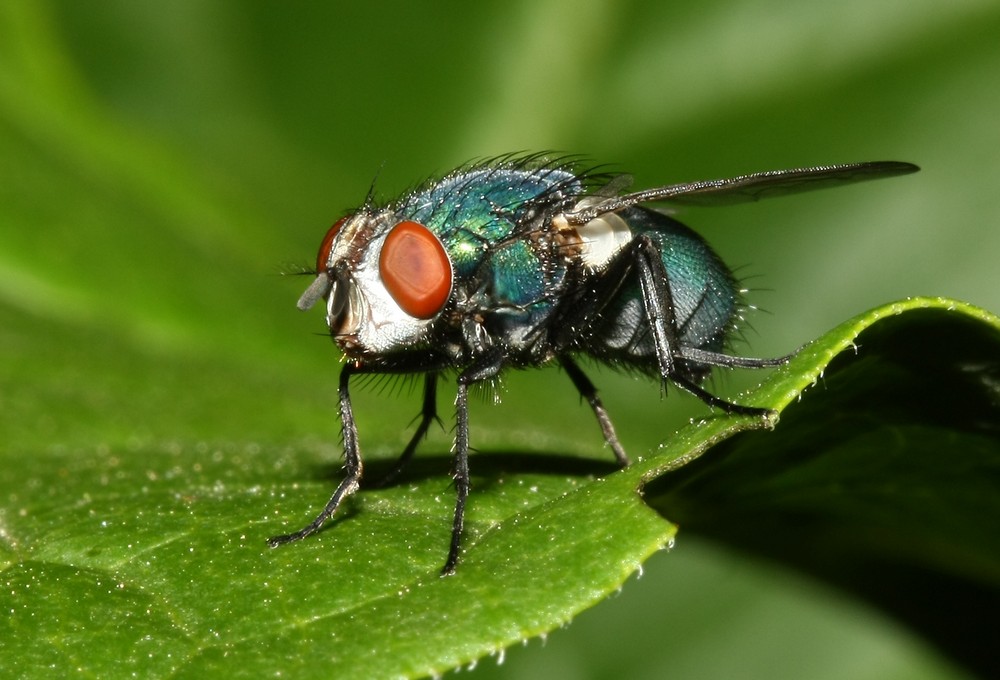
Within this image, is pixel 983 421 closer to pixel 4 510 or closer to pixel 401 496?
pixel 401 496

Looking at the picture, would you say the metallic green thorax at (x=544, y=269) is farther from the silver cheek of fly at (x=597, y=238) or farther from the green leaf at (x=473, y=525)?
the green leaf at (x=473, y=525)

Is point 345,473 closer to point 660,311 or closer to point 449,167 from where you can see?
point 660,311

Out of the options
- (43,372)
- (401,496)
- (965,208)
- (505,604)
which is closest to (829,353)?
(505,604)

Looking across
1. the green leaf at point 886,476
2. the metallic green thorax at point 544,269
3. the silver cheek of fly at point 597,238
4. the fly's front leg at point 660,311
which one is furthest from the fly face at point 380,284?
the green leaf at point 886,476

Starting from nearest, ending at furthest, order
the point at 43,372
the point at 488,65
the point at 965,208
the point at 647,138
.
A: the point at 43,372 → the point at 965,208 → the point at 647,138 → the point at 488,65

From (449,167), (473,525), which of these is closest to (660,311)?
(473,525)

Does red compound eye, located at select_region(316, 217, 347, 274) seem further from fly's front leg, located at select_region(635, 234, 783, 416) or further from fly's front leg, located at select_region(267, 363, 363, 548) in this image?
fly's front leg, located at select_region(635, 234, 783, 416)
